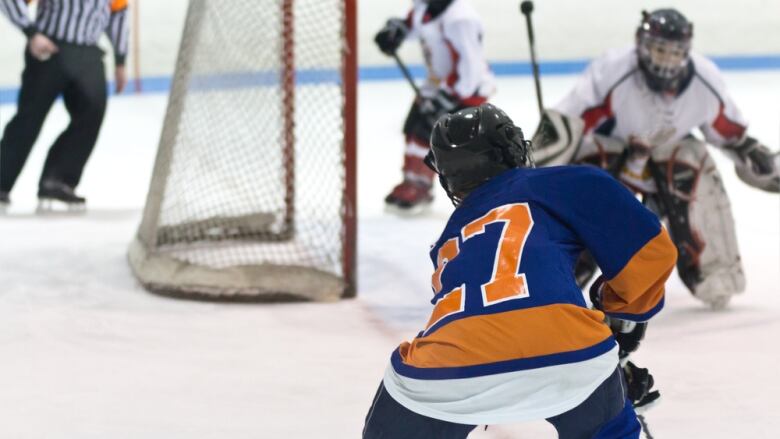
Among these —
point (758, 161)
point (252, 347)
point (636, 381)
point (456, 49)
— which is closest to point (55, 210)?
point (456, 49)

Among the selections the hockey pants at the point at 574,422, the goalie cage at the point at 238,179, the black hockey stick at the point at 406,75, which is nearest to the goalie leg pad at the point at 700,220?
the goalie cage at the point at 238,179

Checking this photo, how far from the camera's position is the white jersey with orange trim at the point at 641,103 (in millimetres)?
3732

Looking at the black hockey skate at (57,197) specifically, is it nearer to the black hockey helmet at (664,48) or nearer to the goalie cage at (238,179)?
the goalie cage at (238,179)

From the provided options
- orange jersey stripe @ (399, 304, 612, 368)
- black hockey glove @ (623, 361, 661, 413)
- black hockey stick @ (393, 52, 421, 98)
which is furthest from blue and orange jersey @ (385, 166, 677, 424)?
black hockey stick @ (393, 52, 421, 98)

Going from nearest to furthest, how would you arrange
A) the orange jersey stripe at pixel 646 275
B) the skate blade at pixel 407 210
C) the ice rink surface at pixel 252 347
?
the orange jersey stripe at pixel 646 275 → the ice rink surface at pixel 252 347 → the skate blade at pixel 407 210

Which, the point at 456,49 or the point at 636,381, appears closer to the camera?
the point at 636,381

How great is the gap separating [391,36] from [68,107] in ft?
4.19

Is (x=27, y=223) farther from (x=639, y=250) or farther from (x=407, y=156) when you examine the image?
(x=639, y=250)

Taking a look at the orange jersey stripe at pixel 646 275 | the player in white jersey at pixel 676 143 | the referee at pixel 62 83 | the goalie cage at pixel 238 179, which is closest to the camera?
the orange jersey stripe at pixel 646 275

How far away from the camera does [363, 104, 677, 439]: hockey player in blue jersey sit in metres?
1.68

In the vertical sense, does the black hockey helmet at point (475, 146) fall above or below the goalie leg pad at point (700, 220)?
above

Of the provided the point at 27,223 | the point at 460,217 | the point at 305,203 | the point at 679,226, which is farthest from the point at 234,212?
the point at 460,217

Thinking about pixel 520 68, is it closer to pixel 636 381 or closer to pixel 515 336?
pixel 636 381

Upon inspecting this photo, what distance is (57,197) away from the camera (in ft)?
17.5
